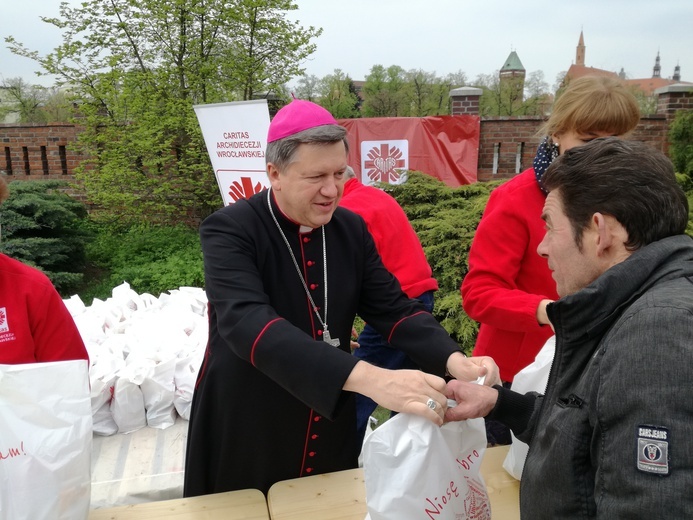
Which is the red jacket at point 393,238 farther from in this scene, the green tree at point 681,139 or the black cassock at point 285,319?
the green tree at point 681,139

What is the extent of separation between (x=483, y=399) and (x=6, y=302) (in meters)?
1.51

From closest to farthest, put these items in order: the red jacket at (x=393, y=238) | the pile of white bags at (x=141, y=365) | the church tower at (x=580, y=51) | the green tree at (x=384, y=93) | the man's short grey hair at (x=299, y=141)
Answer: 1. the man's short grey hair at (x=299, y=141)
2. the red jacket at (x=393, y=238)
3. the pile of white bags at (x=141, y=365)
4. the green tree at (x=384, y=93)
5. the church tower at (x=580, y=51)

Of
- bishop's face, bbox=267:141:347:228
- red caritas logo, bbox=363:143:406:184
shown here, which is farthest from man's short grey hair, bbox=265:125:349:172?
red caritas logo, bbox=363:143:406:184

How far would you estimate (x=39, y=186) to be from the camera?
28.7 feet

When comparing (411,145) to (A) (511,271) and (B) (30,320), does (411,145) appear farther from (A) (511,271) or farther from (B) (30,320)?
(B) (30,320)

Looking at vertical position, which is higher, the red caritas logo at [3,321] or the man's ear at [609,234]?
the man's ear at [609,234]

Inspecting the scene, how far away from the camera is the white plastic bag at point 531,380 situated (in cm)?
180

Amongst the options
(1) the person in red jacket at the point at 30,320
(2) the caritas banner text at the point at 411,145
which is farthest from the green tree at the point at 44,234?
(1) the person in red jacket at the point at 30,320

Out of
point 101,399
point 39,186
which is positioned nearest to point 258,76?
point 39,186

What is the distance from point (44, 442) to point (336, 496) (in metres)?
0.86

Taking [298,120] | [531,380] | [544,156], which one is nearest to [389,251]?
[544,156]

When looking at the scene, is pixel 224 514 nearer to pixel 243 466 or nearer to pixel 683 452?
pixel 243 466

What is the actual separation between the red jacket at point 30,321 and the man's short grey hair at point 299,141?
920 mm

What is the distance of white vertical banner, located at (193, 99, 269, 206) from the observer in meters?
4.72
